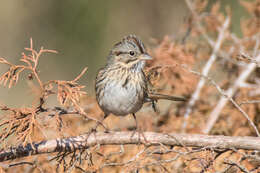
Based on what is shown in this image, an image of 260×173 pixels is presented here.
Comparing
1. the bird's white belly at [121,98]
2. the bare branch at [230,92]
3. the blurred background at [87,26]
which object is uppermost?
the blurred background at [87,26]

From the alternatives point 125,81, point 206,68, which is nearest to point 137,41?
point 125,81

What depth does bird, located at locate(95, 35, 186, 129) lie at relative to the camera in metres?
2.53

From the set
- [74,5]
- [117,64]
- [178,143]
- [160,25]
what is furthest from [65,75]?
[178,143]

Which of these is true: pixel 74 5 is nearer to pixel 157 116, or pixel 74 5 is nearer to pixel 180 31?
pixel 180 31

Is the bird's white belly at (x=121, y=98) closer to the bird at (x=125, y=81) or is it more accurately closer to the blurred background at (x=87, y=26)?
the bird at (x=125, y=81)

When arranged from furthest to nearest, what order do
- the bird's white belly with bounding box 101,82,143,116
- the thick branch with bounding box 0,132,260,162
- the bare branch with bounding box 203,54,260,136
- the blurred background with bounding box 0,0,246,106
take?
the blurred background with bounding box 0,0,246,106, the bare branch with bounding box 203,54,260,136, the bird's white belly with bounding box 101,82,143,116, the thick branch with bounding box 0,132,260,162

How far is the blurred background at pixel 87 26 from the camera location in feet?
19.5

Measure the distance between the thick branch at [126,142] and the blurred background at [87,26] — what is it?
3.82 m

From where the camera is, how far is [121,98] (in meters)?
2.51

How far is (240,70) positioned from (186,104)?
555 millimetres

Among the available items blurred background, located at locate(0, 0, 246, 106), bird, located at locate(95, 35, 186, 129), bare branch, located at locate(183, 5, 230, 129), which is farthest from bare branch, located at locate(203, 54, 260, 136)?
blurred background, located at locate(0, 0, 246, 106)

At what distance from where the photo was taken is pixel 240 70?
3.30m

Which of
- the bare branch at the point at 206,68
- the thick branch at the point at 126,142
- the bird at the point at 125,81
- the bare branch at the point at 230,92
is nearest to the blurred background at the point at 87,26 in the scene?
the bare branch at the point at 206,68

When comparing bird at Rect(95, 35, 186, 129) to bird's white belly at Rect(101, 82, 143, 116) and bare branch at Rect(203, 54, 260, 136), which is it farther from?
bare branch at Rect(203, 54, 260, 136)
